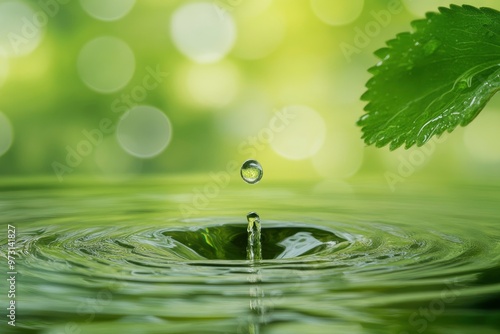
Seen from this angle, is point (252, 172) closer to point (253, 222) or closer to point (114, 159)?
point (253, 222)

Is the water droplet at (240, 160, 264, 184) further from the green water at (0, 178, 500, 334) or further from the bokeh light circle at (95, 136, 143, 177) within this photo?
the bokeh light circle at (95, 136, 143, 177)

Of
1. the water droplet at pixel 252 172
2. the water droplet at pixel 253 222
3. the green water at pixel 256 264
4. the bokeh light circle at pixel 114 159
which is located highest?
the bokeh light circle at pixel 114 159

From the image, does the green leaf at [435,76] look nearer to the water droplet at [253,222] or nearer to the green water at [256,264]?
the green water at [256,264]

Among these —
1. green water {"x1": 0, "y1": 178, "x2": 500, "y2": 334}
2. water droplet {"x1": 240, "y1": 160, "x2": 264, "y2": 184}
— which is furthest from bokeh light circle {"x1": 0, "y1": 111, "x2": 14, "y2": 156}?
water droplet {"x1": 240, "y1": 160, "x2": 264, "y2": 184}

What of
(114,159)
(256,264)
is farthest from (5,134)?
(256,264)

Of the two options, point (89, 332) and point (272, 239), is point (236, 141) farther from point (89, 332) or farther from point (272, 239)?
point (89, 332)

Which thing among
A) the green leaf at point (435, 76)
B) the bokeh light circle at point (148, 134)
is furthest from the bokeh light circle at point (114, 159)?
the green leaf at point (435, 76)

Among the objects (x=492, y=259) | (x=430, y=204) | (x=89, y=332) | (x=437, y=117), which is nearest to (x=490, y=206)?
(x=430, y=204)
